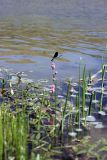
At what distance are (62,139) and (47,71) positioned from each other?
2.46 meters

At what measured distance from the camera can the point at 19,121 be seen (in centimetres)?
297

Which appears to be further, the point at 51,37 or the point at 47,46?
the point at 51,37

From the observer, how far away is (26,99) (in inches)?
175

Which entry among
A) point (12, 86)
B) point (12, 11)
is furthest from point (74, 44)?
point (12, 11)

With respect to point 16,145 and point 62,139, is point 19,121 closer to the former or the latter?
point 16,145

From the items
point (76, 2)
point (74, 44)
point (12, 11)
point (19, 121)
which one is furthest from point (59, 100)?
point (76, 2)

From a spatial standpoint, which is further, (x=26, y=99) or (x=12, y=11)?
(x=12, y=11)

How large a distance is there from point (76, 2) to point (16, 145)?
565 inches

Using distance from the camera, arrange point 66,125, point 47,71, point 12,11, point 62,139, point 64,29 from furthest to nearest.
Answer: point 12,11
point 64,29
point 47,71
point 66,125
point 62,139

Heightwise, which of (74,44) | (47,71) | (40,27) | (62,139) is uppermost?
(40,27)

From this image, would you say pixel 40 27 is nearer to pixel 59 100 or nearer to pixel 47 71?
pixel 47 71

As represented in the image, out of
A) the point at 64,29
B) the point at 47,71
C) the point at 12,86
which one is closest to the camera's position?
the point at 12,86

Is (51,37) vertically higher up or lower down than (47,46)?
higher up

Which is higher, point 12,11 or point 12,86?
point 12,11
